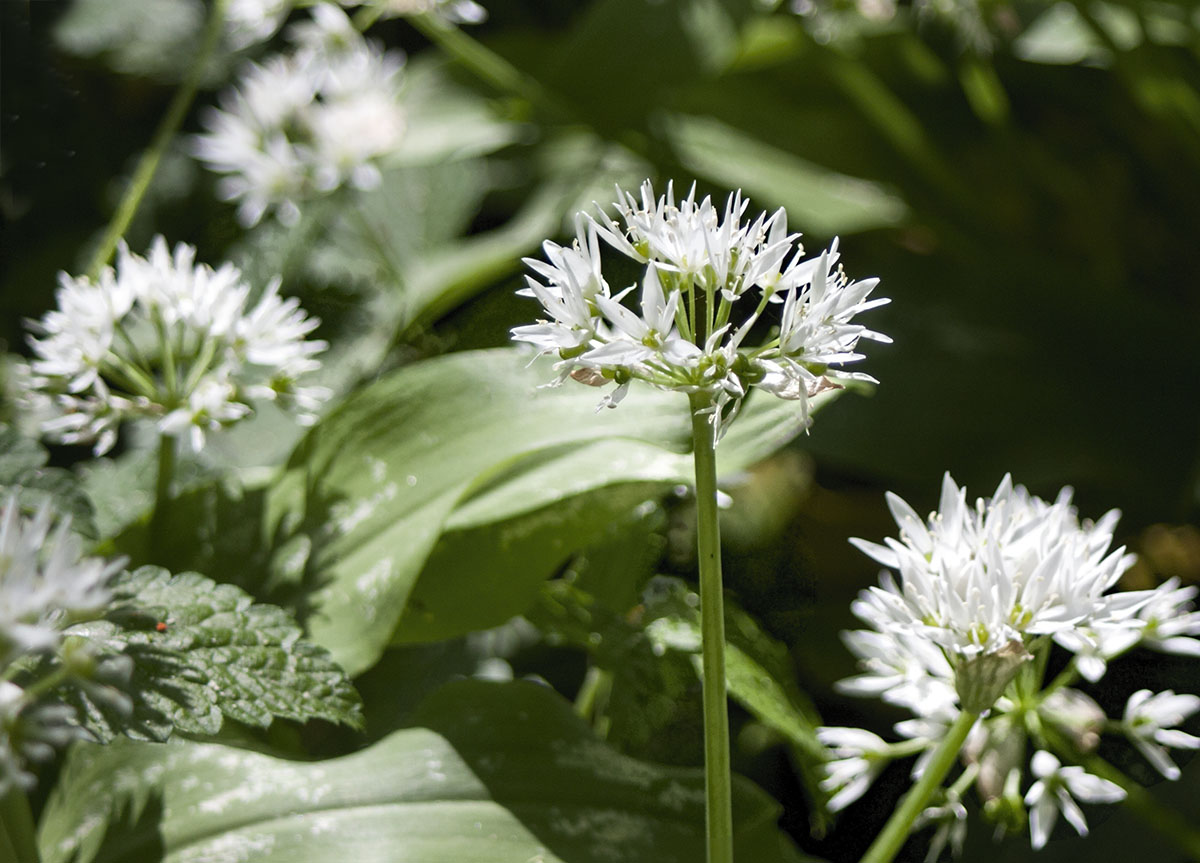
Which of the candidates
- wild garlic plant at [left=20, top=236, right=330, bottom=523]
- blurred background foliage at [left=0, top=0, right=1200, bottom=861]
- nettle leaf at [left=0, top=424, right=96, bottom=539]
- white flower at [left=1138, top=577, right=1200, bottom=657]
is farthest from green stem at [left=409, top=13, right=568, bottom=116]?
white flower at [left=1138, top=577, right=1200, bottom=657]

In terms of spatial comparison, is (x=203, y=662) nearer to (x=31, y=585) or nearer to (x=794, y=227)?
(x=31, y=585)

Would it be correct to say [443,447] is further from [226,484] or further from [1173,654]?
[1173,654]

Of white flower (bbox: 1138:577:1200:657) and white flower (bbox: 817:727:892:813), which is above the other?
white flower (bbox: 1138:577:1200:657)

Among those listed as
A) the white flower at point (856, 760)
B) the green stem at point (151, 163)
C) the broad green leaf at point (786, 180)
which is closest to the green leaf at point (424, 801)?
the white flower at point (856, 760)

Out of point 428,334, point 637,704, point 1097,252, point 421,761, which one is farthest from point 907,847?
point 1097,252

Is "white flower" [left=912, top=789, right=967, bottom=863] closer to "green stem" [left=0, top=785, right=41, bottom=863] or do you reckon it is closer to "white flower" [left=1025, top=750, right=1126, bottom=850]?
"white flower" [left=1025, top=750, right=1126, bottom=850]
